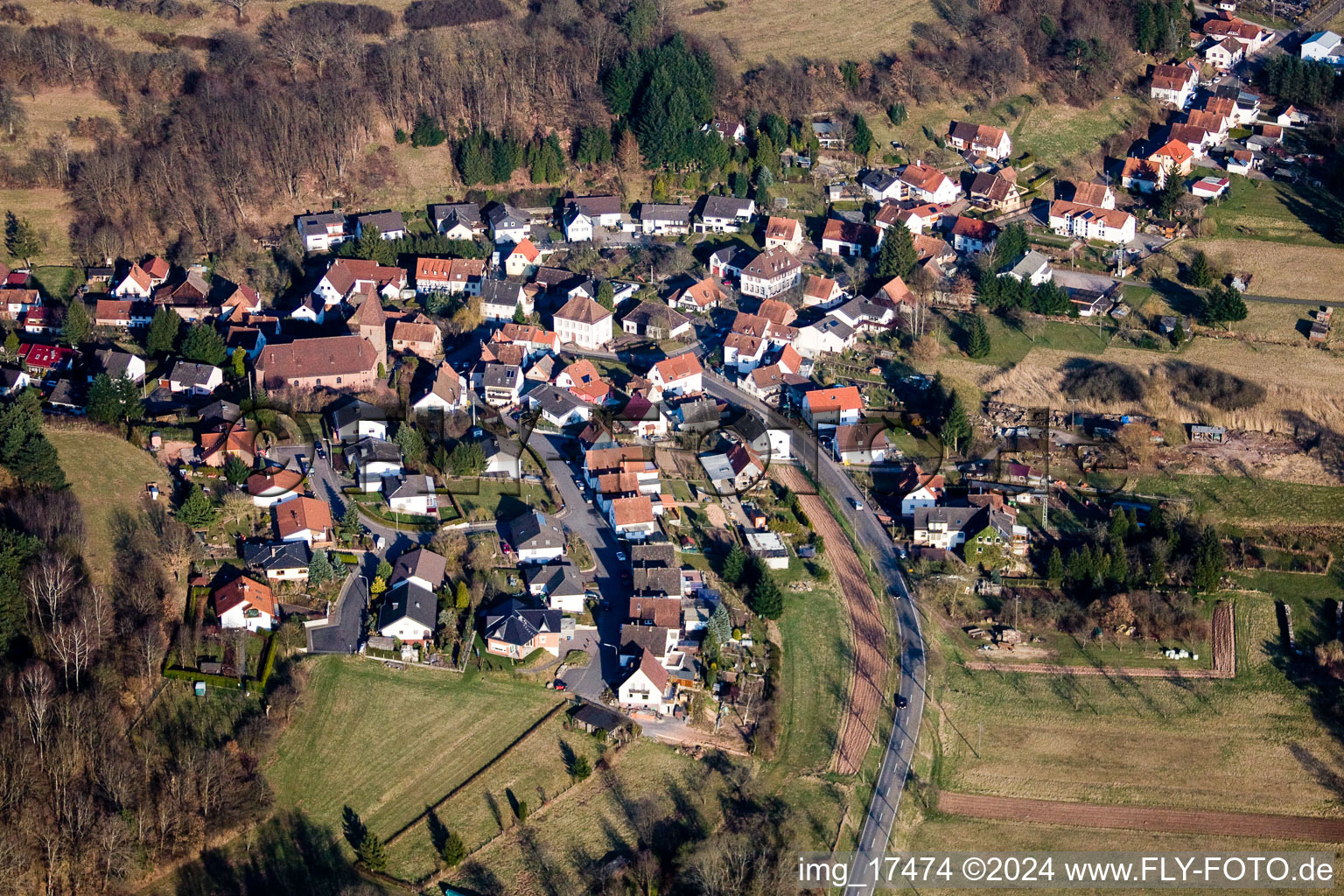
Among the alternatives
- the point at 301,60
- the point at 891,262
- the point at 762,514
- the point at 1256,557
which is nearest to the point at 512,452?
the point at 762,514

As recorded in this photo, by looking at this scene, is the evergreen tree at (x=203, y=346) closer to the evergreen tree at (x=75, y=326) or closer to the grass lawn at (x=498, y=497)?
the evergreen tree at (x=75, y=326)

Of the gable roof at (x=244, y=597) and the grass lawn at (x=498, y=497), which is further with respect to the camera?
the grass lawn at (x=498, y=497)

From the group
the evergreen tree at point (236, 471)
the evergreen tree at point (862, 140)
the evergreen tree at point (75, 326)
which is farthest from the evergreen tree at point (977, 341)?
the evergreen tree at point (75, 326)

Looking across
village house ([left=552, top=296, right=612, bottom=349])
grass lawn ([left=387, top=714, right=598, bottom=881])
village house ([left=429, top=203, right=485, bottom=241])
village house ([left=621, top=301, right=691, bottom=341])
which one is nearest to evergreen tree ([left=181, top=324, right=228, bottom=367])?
village house ([left=552, top=296, right=612, bottom=349])

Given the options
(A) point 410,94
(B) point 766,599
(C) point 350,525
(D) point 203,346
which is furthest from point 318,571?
(A) point 410,94

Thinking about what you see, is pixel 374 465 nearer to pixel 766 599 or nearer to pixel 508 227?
pixel 766 599

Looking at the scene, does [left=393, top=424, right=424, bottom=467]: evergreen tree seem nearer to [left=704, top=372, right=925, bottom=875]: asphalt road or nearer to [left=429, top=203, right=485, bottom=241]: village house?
[left=704, top=372, right=925, bottom=875]: asphalt road
